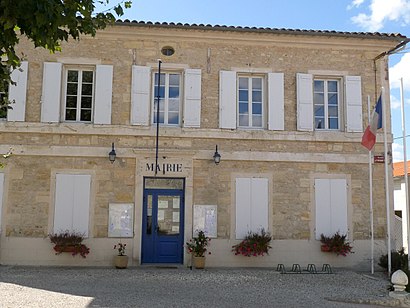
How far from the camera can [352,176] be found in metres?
11.3

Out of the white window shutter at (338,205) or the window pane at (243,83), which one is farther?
the window pane at (243,83)

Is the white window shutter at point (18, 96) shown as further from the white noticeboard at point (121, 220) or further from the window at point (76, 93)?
the white noticeboard at point (121, 220)

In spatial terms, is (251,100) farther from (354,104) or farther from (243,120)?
(354,104)

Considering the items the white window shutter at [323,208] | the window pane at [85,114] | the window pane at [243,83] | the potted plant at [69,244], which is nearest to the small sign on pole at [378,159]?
the white window shutter at [323,208]

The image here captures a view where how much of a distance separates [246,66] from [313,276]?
523cm

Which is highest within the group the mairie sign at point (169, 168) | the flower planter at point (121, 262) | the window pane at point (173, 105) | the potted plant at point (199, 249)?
the window pane at point (173, 105)

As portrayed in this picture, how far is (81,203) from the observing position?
34.7 feet

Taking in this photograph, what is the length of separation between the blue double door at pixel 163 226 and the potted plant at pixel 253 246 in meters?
1.38

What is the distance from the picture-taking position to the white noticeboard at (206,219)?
1077 cm

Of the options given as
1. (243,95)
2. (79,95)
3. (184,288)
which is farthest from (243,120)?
(184,288)

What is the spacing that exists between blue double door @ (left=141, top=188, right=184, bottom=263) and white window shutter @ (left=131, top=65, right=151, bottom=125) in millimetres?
1725

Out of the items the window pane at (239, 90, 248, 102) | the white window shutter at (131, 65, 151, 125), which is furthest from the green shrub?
the white window shutter at (131, 65, 151, 125)

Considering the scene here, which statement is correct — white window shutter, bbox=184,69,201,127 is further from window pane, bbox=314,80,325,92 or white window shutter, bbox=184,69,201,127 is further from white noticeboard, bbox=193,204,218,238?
window pane, bbox=314,80,325,92

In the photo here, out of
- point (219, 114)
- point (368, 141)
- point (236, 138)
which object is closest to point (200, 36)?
point (219, 114)
